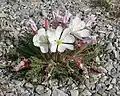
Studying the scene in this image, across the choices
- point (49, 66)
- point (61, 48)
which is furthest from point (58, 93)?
point (61, 48)

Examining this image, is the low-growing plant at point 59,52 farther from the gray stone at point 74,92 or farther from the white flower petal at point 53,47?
the gray stone at point 74,92

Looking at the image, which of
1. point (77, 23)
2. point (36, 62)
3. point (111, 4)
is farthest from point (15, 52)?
point (111, 4)

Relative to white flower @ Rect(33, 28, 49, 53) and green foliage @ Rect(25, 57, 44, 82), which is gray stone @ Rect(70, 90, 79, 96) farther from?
white flower @ Rect(33, 28, 49, 53)

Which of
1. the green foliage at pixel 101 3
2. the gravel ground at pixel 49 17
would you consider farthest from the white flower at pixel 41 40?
the green foliage at pixel 101 3

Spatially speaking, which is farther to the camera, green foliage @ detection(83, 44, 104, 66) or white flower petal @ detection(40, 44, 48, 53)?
green foliage @ detection(83, 44, 104, 66)

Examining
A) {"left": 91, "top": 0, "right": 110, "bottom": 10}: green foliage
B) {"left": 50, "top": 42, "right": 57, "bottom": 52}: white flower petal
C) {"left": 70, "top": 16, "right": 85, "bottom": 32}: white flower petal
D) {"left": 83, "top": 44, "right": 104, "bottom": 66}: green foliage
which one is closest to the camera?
{"left": 50, "top": 42, "right": 57, "bottom": 52}: white flower petal

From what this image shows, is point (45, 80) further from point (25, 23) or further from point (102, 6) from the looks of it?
point (102, 6)

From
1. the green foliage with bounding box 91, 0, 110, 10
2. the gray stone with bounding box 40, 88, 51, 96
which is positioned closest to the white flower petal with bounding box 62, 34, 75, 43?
the gray stone with bounding box 40, 88, 51, 96
